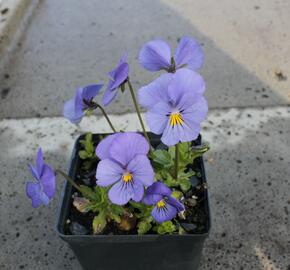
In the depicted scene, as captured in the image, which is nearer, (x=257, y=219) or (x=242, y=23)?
(x=257, y=219)

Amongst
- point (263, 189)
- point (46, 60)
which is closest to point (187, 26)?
point (46, 60)

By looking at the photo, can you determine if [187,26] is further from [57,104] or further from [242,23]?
[57,104]

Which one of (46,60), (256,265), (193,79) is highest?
(193,79)

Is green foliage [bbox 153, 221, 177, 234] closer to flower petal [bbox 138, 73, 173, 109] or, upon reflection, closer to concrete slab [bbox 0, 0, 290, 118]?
flower petal [bbox 138, 73, 173, 109]

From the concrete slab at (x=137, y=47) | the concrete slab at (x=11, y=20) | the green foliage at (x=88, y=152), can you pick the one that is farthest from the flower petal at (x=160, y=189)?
the concrete slab at (x=11, y=20)

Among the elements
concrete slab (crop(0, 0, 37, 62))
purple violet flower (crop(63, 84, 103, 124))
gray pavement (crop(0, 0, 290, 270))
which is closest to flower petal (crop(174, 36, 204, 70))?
purple violet flower (crop(63, 84, 103, 124))

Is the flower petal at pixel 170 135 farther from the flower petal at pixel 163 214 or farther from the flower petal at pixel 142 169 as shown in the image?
the flower petal at pixel 163 214
